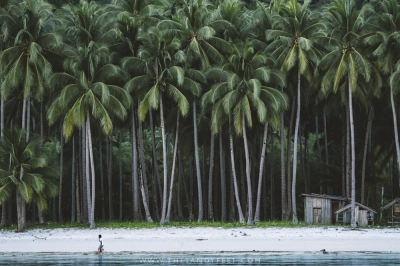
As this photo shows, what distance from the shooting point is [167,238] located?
41844mm

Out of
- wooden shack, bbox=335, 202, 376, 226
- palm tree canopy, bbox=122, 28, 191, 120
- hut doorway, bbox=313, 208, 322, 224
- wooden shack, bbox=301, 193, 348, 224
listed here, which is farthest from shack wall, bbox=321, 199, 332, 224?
palm tree canopy, bbox=122, 28, 191, 120

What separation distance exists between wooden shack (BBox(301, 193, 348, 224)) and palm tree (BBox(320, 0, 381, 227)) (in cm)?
200

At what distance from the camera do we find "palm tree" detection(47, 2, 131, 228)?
45312mm

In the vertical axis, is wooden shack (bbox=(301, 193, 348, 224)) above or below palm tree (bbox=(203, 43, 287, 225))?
below

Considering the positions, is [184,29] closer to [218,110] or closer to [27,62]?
[218,110]

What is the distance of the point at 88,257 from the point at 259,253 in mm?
7863

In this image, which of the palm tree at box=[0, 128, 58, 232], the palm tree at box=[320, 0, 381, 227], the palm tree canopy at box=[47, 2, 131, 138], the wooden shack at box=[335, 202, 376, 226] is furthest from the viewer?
the wooden shack at box=[335, 202, 376, 226]

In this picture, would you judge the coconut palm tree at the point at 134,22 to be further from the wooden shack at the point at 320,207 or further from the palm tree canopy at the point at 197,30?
the wooden shack at the point at 320,207

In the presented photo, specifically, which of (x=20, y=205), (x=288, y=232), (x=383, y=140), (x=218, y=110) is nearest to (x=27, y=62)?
(x=20, y=205)

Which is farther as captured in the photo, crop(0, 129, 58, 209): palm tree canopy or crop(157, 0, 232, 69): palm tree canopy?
crop(157, 0, 232, 69): palm tree canopy

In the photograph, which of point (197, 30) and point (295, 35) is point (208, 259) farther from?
point (197, 30)

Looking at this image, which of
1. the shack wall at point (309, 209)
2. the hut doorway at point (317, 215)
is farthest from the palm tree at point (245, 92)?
the hut doorway at point (317, 215)

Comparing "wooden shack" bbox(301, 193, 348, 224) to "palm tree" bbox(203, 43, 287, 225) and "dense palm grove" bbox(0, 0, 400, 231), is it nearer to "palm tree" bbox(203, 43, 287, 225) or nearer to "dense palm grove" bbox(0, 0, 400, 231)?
"dense palm grove" bbox(0, 0, 400, 231)

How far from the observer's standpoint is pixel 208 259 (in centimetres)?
3391
